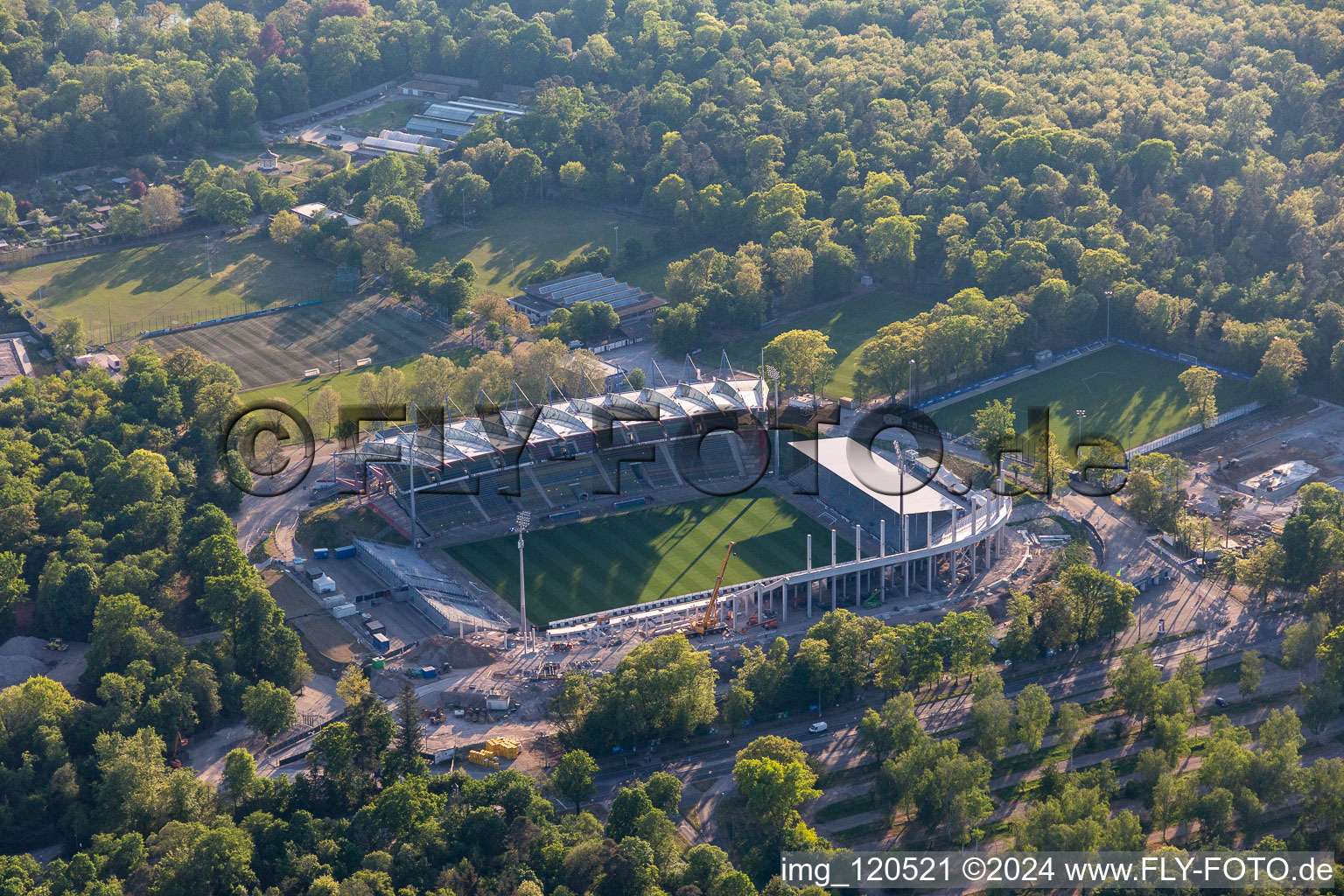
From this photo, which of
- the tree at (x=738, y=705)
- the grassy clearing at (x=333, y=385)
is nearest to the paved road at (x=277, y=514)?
the grassy clearing at (x=333, y=385)

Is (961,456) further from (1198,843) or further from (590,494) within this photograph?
(1198,843)

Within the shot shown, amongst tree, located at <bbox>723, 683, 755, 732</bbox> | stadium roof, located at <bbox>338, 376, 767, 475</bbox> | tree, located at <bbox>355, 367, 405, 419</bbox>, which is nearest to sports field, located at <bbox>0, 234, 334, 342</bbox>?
tree, located at <bbox>355, 367, 405, 419</bbox>

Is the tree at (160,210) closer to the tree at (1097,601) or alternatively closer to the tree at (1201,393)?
the tree at (1201,393)

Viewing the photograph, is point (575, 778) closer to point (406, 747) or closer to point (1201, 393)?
point (406, 747)

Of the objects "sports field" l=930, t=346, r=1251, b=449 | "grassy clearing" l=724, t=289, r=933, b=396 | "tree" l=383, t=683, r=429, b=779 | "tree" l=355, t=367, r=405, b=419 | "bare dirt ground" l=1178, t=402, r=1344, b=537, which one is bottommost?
"bare dirt ground" l=1178, t=402, r=1344, b=537

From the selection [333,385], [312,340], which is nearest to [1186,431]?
[333,385]

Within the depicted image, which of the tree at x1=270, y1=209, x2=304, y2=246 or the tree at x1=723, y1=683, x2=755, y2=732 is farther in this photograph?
the tree at x1=270, y1=209, x2=304, y2=246

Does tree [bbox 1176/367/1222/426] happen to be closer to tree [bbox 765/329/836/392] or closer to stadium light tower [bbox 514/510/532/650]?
tree [bbox 765/329/836/392]
